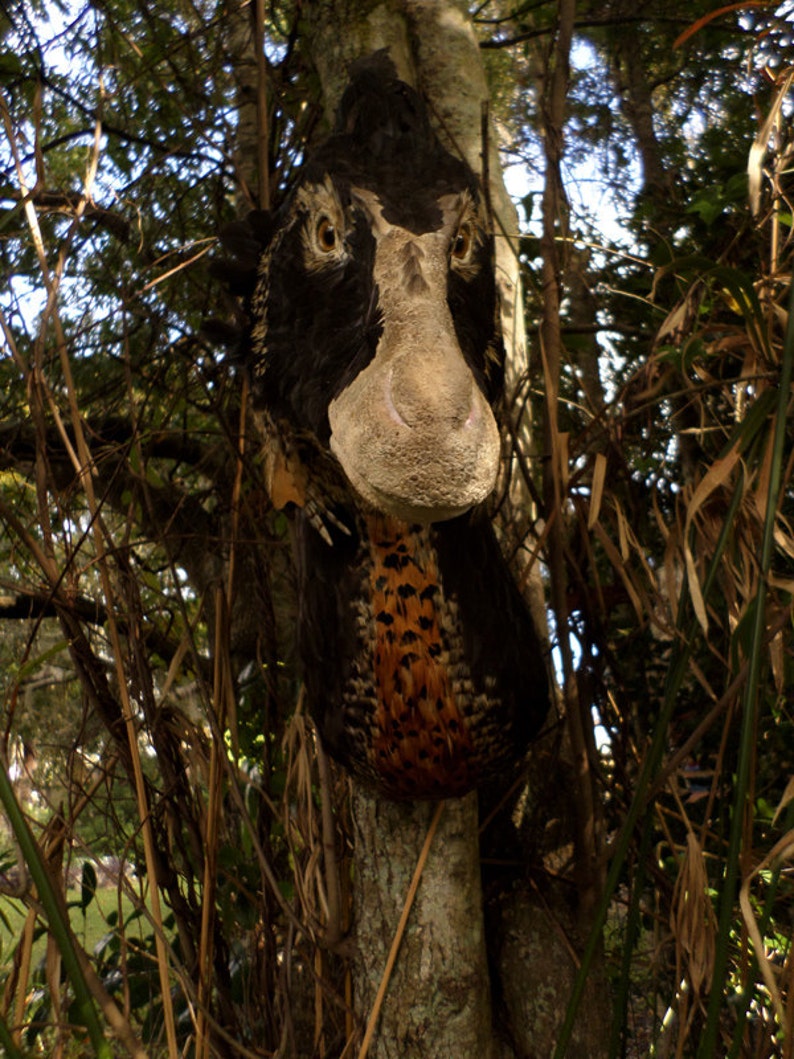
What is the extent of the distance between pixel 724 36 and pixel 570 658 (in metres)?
1.28

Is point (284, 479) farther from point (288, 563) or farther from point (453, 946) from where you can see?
point (288, 563)

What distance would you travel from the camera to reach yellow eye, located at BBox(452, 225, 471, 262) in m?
0.78

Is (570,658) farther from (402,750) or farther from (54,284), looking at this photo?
(54,284)

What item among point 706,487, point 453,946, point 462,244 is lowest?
point 453,946

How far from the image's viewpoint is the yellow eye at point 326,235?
78cm

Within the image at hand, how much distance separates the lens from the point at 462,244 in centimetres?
79

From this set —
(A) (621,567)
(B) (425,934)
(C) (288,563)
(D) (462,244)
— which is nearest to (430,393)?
(D) (462,244)

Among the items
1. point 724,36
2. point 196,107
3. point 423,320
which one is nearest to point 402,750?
point 423,320

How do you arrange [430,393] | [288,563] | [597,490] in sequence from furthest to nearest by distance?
[288,563], [597,490], [430,393]

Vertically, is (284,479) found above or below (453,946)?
above

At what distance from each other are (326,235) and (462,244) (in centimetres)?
11

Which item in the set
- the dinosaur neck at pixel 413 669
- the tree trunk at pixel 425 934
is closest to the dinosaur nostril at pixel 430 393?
the dinosaur neck at pixel 413 669

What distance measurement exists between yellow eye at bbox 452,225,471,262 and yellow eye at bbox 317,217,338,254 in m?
0.10

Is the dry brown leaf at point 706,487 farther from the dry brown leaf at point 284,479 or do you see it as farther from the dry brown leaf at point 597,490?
the dry brown leaf at point 284,479
